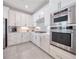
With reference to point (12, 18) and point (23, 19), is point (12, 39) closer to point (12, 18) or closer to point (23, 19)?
point (12, 18)

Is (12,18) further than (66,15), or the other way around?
(12,18)

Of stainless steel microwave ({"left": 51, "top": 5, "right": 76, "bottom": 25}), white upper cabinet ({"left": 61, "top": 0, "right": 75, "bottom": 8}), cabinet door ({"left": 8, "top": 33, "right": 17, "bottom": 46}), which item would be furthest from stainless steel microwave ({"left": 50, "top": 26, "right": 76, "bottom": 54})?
cabinet door ({"left": 8, "top": 33, "right": 17, "bottom": 46})

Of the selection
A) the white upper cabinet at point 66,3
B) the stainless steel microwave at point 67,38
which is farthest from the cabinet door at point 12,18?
the white upper cabinet at point 66,3

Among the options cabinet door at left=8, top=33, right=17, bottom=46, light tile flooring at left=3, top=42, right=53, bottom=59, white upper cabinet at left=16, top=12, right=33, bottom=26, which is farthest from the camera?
white upper cabinet at left=16, top=12, right=33, bottom=26

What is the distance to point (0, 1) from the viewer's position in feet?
2.32

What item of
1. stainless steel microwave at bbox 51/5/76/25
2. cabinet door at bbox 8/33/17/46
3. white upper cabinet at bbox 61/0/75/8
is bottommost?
cabinet door at bbox 8/33/17/46

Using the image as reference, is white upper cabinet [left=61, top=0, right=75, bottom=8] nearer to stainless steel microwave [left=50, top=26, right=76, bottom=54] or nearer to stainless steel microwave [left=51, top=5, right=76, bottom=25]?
stainless steel microwave [left=51, top=5, right=76, bottom=25]

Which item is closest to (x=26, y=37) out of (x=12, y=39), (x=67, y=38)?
(x=12, y=39)

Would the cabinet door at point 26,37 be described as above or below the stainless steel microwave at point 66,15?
below

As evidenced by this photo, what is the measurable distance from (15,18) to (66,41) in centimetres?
443

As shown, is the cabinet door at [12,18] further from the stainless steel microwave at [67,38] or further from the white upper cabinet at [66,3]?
the white upper cabinet at [66,3]

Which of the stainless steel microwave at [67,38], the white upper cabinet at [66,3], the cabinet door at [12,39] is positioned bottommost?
the cabinet door at [12,39]

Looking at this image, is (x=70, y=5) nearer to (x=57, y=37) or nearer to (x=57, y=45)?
(x=57, y=37)

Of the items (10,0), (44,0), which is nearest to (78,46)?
(44,0)
